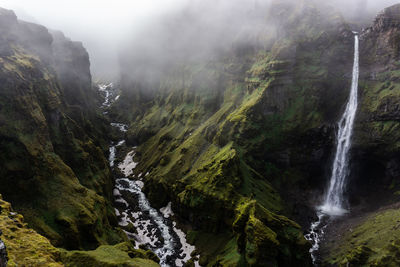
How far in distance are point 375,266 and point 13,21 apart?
15012 cm

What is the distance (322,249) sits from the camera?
80.8 metres

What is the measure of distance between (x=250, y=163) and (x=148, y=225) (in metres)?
46.2

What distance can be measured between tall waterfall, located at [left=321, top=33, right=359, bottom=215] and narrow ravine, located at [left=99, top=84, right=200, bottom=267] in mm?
55936

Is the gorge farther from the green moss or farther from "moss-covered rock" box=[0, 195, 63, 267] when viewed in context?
"moss-covered rock" box=[0, 195, 63, 267]

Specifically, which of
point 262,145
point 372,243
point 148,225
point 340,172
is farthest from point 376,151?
point 148,225

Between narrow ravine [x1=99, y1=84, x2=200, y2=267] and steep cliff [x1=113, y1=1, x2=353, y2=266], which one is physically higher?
steep cliff [x1=113, y1=1, x2=353, y2=266]

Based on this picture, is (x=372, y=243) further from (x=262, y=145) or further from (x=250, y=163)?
(x=262, y=145)

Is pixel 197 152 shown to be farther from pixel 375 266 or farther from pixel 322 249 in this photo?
pixel 375 266

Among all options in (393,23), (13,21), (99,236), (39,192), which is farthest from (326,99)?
(13,21)

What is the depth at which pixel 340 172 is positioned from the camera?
107 m

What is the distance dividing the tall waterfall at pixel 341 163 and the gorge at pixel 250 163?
1.39 ft

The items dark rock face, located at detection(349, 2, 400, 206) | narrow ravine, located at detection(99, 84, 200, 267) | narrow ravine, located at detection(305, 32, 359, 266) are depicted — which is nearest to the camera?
narrow ravine, located at detection(99, 84, 200, 267)

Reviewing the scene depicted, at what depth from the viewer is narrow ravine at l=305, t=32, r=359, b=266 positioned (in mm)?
97262

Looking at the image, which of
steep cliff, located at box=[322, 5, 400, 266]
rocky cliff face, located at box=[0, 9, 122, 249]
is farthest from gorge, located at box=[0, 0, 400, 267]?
steep cliff, located at box=[322, 5, 400, 266]
